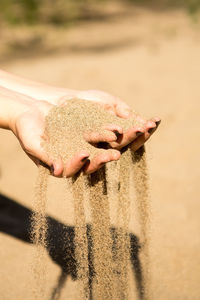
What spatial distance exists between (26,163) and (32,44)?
3.38 metres

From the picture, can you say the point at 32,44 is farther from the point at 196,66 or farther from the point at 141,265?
the point at 141,265

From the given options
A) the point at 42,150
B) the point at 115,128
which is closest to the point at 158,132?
the point at 115,128

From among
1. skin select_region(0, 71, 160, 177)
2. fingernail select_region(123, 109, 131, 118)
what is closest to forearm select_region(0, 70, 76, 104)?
skin select_region(0, 71, 160, 177)

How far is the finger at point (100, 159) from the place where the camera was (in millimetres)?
1646

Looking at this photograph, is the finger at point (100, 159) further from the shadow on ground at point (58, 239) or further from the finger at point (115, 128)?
the shadow on ground at point (58, 239)

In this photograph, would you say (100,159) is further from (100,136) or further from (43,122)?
(43,122)

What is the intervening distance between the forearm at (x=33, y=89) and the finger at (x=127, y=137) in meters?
0.55

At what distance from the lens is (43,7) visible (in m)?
8.41

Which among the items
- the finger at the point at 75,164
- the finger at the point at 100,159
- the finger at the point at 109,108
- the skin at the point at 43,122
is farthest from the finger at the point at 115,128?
the finger at the point at 109,108

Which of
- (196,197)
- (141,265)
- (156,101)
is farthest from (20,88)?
(156,101)

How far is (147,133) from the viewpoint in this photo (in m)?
1.87

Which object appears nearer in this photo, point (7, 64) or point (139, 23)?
point (7, 64)

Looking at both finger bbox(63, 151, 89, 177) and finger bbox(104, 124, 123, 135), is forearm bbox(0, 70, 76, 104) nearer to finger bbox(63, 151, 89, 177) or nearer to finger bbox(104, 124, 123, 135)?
finger bbox(104, 124, 123, 135)

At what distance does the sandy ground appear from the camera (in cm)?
250
